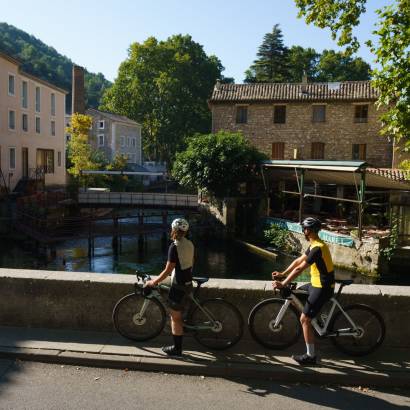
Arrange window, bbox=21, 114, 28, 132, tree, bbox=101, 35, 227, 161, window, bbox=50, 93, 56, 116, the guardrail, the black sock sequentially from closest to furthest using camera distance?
the black sock < the guardrail < window, bbox=21, 114, 28, 132 < window, bbox=50, 93, 56, 116 < tree, bbox=101, 35, 227, 161

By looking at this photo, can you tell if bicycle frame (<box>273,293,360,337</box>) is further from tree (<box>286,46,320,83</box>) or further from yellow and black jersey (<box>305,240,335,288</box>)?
tree (<box>286,46,320,83</box>)

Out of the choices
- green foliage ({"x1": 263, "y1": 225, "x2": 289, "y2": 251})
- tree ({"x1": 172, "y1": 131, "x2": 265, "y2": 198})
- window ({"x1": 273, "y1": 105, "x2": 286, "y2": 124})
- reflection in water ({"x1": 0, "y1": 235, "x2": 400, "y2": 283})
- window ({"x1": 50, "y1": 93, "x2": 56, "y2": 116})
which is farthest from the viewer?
window ({"x1": 50, "y1": 93, "x2": 56, "y2": 116})

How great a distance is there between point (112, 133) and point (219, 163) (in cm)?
3266

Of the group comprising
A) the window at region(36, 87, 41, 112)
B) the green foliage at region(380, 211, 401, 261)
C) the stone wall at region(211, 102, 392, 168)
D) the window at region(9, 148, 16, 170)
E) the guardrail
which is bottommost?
the green foliage at region(380, 211, 401, 261)

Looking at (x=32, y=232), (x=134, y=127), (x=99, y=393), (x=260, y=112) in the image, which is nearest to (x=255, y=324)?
(x=99, y=393)

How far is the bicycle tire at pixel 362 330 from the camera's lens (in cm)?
576

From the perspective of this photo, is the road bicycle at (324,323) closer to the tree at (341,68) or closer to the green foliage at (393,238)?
the green foliage at (393,238)

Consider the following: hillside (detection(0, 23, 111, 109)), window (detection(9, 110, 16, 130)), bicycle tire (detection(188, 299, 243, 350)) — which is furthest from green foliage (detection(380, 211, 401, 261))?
hillside (detection(0, 23, 111, 109))

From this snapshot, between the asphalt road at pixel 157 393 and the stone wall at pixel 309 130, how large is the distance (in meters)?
35.8

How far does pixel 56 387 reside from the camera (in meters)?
5.00

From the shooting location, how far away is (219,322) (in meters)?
5.98

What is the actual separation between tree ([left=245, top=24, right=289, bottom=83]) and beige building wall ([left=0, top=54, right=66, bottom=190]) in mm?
30958

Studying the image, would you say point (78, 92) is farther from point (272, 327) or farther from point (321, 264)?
point (321, 264)

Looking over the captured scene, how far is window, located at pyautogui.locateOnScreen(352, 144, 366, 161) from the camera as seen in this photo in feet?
127
